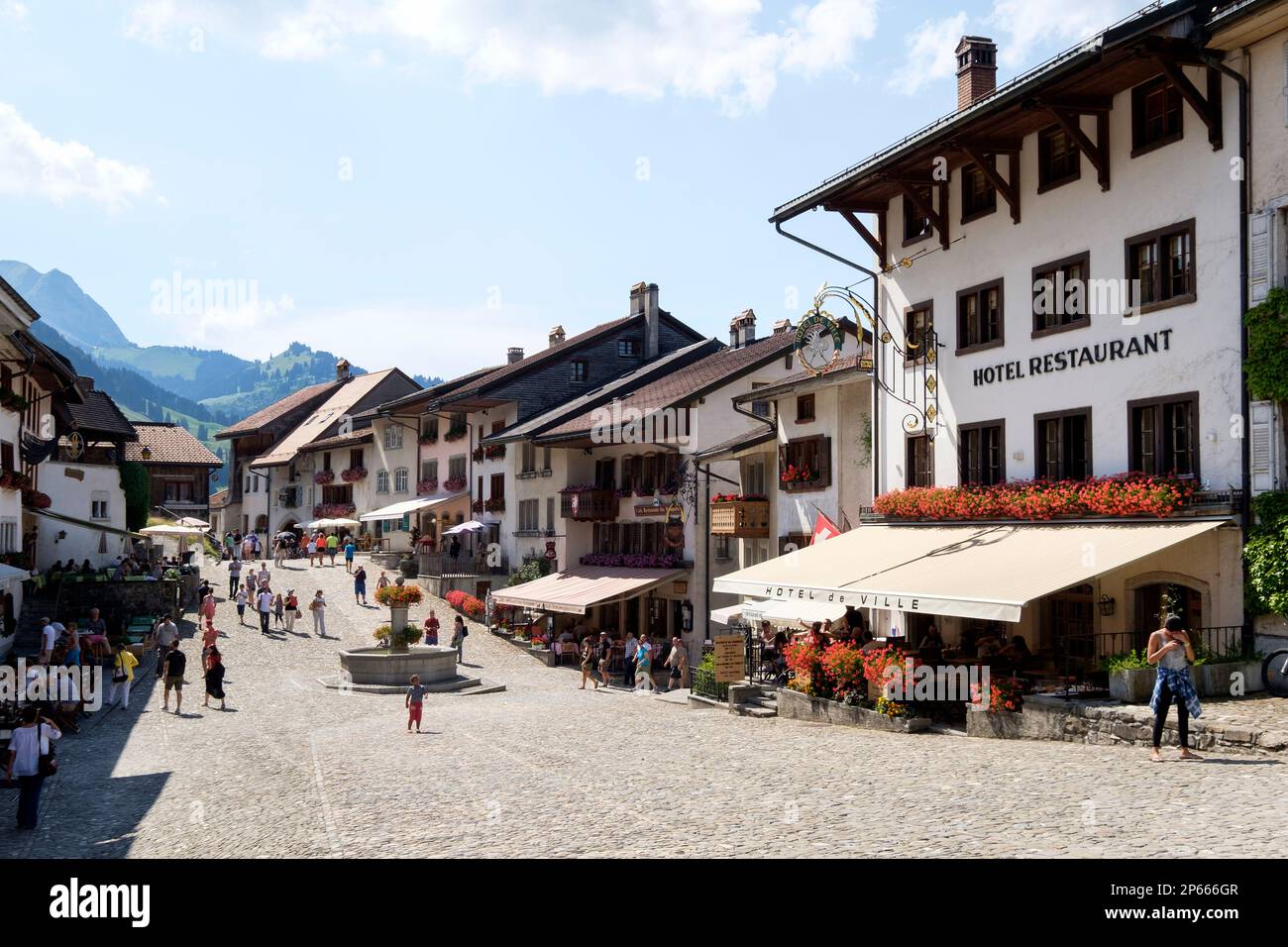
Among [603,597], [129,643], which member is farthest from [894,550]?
[129,643]

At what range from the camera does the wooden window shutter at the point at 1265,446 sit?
18219 mm

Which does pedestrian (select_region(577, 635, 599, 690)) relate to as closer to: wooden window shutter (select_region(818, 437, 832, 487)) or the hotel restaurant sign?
wooden window shutter (select_region(818, 437, 832, 487))

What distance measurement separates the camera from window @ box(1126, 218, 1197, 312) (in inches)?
789

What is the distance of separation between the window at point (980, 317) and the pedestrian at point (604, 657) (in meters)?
15.2

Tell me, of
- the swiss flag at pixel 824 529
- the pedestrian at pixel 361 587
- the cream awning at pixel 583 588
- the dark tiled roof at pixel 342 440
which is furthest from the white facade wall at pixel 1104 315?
the dark tiled roof at pixel 342 440

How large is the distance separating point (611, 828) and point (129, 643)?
26812 mm

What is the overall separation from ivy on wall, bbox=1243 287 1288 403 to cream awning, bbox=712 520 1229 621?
2.21 meters

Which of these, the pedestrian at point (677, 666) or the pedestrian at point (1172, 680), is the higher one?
the pedestrian at point (1172, 680)

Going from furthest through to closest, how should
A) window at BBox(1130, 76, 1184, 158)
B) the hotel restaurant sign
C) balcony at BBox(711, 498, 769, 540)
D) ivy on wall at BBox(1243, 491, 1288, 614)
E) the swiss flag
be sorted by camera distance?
balcony at BBox(711, 498, 769, 540)
the swiss flag
the hotel restaurant sign
window at BBox(1130, 76, 1184, 158)
ivy on wall at BBox(1243, 491, 1288, 614)

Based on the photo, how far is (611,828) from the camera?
12.8 metres

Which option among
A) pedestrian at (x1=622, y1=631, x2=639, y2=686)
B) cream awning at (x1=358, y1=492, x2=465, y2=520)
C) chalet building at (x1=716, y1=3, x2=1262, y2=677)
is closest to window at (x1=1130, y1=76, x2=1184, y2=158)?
chalet building at (x1=716, y1=3, x2=1262, y2=677)

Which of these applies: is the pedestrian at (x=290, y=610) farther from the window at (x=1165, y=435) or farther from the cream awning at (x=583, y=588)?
the window at (x=1165, y=435)

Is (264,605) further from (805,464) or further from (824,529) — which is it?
(824,529)

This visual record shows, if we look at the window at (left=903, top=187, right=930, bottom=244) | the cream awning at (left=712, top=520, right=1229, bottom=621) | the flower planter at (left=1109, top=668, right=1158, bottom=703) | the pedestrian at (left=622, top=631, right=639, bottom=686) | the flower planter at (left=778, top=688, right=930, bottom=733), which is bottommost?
the pedestrian at (left=622, top=631, right=639, bottom=686)
